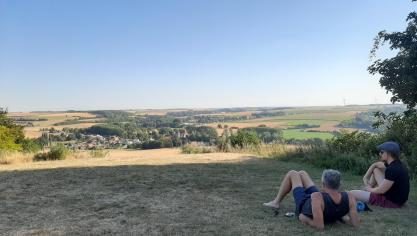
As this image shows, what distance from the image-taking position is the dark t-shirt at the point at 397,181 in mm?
5512

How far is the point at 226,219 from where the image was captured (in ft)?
17.1

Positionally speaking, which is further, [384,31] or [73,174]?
[384,31]

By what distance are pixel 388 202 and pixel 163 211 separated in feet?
10.0

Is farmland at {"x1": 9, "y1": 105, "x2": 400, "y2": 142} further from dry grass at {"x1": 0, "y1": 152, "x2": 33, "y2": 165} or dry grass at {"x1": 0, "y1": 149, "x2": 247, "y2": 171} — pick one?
dry grass at {"x1": 0, "y1": 152, "x2": 33, "y2": 165}

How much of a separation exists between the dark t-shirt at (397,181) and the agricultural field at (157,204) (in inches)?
6.8

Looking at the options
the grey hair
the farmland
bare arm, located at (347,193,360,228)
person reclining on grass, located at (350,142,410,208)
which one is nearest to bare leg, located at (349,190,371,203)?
person reclining on grass, located at (350,142,410,208)

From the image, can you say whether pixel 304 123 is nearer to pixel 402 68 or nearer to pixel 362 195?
pixel 402 68

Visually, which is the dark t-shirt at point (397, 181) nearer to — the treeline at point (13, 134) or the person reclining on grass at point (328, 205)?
the person reclining on grass at point (328, 205)

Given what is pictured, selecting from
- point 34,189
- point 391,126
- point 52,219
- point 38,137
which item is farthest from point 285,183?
point 38,137

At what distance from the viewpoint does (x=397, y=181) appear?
18.4 feet

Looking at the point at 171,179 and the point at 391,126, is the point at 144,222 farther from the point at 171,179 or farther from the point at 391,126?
the point at 391,126

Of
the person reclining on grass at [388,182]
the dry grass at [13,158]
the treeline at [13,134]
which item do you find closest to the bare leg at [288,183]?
the person reclining on grass at [388,182]

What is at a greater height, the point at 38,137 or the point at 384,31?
the point at 384,31

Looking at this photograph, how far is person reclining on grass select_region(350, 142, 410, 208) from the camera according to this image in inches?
218
